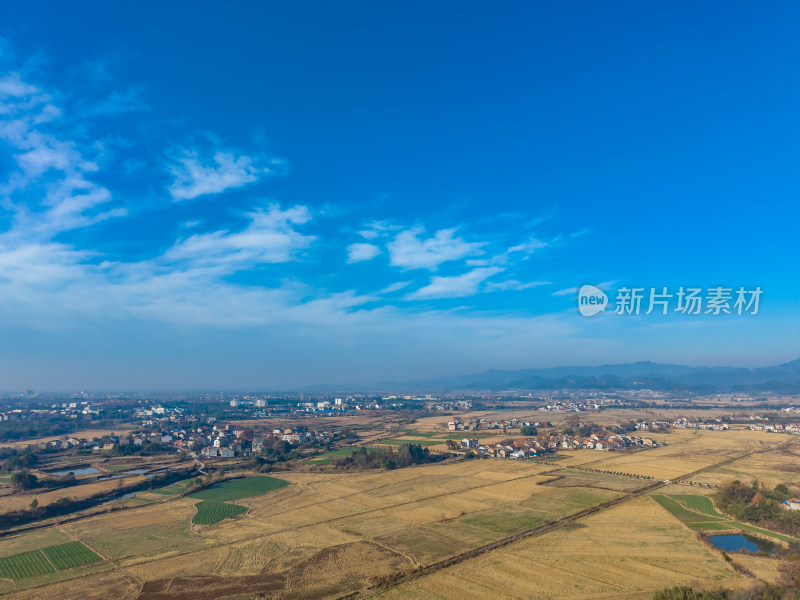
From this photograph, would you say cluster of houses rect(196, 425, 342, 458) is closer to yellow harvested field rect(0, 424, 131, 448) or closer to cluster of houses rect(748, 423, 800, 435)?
yellow harvested field rect(0, 424, 131, 448)

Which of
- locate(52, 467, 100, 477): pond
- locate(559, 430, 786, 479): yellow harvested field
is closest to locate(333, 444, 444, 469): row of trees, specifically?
locate(559, 430, 786, 479): yellow harvested field

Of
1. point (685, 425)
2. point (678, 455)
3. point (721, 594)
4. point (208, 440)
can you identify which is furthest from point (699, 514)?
point (685, 425)

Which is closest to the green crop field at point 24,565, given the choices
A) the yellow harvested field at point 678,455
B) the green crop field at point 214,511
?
the green crop field at point 214,511

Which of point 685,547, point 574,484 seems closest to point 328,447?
point 574,484

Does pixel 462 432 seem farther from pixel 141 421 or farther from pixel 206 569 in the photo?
pixel 141 421

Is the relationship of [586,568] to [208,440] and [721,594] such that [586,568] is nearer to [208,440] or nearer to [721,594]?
[721,594]
